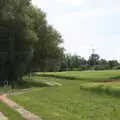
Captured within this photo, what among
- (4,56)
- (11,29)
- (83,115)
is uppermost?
(11,29)

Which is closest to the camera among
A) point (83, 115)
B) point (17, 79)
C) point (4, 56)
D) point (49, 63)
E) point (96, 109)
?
point (83, 115)

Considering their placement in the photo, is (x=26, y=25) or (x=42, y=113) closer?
(x=42, y=113)

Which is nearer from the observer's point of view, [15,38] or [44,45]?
[15,38]

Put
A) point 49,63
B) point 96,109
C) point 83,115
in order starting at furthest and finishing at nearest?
point 49,63 → point 96,109 → point 83,115

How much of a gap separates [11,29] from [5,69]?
18.3 ft

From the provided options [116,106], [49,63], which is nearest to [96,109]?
[116,106]

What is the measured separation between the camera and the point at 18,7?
185ft

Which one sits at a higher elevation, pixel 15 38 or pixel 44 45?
pixel 15 38

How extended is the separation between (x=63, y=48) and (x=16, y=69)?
16.5 meters

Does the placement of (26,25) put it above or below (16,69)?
above

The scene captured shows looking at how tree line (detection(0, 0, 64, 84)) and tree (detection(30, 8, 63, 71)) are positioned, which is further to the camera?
tree (detection(30, 8, 63, 71))

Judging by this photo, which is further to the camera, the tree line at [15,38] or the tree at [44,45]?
the tree at [44,45]

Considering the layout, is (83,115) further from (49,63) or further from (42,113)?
(49,63)

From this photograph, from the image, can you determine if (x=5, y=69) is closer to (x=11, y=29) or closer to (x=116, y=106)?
(x=11, y=29)
